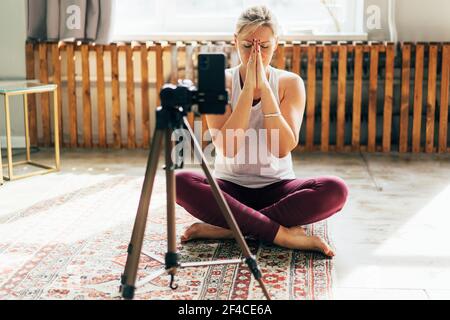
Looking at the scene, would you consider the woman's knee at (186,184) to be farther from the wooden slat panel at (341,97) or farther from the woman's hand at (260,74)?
the wooden slat panel at (341,97)

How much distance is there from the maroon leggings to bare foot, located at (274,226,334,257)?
0.09 feet

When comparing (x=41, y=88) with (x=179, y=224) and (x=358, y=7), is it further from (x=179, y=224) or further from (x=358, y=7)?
(x=358, y=7)

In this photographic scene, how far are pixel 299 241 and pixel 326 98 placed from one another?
6.69ft

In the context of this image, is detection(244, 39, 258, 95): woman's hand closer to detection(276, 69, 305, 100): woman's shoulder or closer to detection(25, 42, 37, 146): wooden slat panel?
detection(276, 69, 305, 100): woman's shoulder

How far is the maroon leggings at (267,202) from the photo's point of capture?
2.48 metres

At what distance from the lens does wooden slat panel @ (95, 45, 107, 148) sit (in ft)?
14.5

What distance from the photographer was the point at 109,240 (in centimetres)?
270

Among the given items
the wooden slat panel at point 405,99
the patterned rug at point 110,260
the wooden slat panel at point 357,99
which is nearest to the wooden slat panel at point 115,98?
the patterned rug at point 110,260

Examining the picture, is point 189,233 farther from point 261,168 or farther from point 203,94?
point 203,94

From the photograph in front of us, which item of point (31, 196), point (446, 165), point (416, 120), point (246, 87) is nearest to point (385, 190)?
point (446, 165)

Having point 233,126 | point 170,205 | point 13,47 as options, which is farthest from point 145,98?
point 170,205

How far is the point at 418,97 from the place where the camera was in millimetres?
4332

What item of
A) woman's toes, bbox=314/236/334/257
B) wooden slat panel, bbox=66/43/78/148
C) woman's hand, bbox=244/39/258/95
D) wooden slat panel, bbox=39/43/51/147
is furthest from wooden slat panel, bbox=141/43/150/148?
woman's toes, bbox=314/236/334/257

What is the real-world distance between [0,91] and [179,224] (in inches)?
51.2
